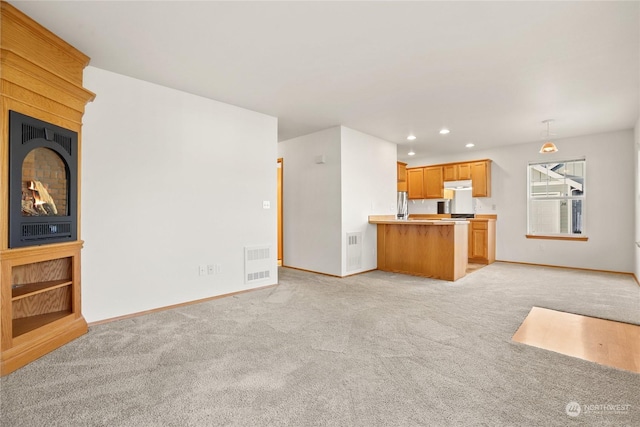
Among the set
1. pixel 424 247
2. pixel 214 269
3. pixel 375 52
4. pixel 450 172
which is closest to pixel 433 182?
pixel 450 172

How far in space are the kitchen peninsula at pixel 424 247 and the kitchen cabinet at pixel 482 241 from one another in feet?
4.96

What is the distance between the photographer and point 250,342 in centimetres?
263

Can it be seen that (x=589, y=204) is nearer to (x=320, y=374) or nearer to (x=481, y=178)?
(x=481, y=178)

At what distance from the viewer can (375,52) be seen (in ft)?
9.29

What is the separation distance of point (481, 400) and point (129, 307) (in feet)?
10.8

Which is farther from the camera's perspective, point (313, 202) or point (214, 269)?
point (313, 202)

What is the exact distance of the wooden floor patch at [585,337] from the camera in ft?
7.77

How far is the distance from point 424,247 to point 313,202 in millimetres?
2103

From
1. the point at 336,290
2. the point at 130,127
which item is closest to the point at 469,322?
the point at 336,290

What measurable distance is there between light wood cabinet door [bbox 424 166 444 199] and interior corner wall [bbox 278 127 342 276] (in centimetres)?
364

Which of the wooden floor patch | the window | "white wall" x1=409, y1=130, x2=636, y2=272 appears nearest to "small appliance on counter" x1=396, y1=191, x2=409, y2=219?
"white wall" x1=409, y1=130, x2=636, y2=272

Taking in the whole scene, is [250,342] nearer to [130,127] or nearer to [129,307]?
[129,307]

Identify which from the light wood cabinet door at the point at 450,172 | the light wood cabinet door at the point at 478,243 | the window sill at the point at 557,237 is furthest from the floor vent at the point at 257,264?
the window sill at the point at 557,237

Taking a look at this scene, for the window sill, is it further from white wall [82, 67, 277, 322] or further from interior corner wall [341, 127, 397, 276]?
white wall [82, 67, 277, 322]
